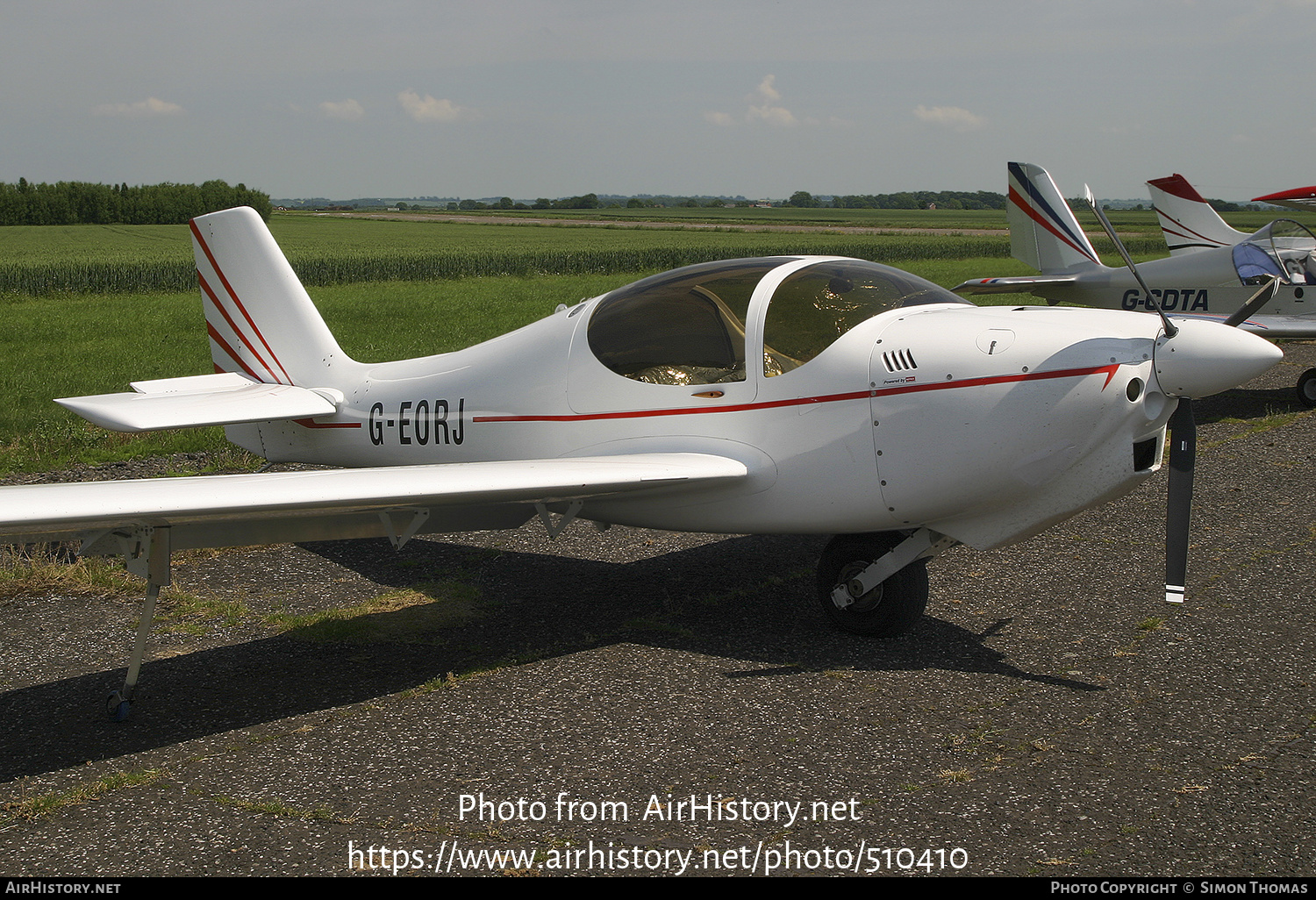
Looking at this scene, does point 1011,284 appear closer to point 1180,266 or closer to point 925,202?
point 1180,266

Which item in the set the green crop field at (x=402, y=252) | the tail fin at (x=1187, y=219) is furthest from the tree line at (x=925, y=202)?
the tail fin at (x=1187, y=219)

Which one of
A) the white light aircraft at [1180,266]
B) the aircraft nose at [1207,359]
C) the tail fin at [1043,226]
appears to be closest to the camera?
the aircraft nose at [1207,359]

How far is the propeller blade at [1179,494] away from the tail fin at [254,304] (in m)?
5.63

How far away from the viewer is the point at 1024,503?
198 inches

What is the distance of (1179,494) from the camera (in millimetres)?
4836

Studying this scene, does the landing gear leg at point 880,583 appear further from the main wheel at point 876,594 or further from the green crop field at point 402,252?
the green crop field at point 402,252

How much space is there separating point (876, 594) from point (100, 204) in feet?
331

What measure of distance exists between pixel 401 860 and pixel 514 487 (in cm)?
183

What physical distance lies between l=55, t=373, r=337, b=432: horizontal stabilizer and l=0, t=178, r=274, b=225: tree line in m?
87.3

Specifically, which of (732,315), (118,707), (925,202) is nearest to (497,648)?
(118,707)

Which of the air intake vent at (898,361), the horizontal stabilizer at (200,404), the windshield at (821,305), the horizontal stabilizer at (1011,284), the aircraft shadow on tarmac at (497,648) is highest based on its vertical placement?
the horizontal stabilizer at (1011,284)

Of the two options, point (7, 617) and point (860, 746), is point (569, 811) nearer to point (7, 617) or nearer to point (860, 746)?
point (860, 746)

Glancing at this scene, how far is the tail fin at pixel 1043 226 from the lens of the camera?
1853 centimetres

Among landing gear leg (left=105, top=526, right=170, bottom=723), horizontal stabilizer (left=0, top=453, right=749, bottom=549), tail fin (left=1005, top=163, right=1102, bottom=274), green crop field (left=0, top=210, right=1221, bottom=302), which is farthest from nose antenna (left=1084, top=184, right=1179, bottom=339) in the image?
green crop field (left=0, top=210, right=1221, bottom=302)
